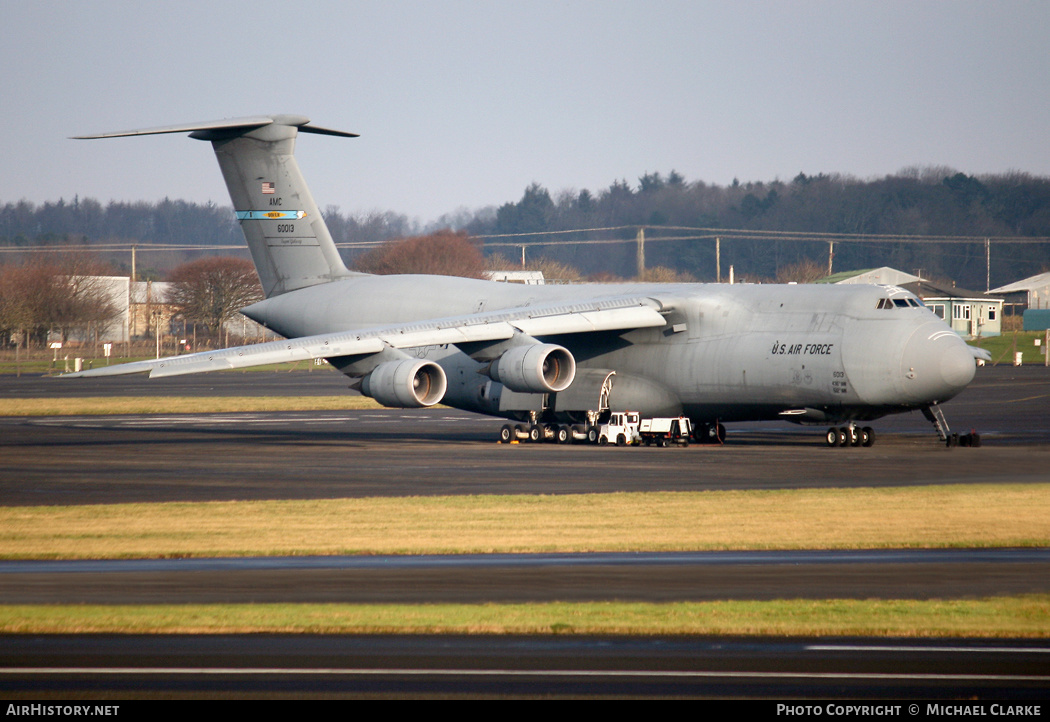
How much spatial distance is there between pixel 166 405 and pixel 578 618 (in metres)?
40.1

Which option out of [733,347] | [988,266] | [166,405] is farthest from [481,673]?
[988,266]

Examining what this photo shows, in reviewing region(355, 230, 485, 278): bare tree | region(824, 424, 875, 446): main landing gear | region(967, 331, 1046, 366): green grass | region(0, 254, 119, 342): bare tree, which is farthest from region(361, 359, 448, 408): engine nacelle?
region(355, 230, 485, 278): bare tree

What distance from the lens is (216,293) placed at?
101312mm

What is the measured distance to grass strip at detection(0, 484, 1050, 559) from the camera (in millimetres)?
15016

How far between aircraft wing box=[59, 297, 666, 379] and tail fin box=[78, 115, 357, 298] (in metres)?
7.54

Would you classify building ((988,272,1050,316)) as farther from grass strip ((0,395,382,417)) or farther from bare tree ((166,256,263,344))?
grass strip ((0,395,382,417))

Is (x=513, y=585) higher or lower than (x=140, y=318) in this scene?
higher

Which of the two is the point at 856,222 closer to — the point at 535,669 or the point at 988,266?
the point at 988,266

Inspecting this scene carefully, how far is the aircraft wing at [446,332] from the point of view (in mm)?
27047

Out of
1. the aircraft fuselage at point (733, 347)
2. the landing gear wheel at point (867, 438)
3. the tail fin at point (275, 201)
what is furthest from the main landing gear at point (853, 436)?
the tail fin at point (275, 201)

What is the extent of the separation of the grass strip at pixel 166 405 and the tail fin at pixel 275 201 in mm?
10627
